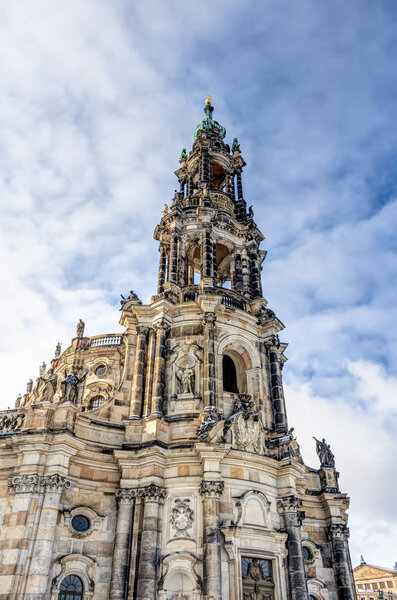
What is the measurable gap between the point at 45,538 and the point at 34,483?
208 cm

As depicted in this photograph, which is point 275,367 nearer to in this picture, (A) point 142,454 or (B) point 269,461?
(B) point 269,461

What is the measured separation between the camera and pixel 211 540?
18781 mm

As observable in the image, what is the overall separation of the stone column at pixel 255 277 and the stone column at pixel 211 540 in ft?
43.3

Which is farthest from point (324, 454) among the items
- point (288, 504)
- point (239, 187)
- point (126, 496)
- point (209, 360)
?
point (239, 187)

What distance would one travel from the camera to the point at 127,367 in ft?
82.2

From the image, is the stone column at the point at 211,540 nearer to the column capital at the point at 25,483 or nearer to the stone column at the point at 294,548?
the stone column at the point at 294,548

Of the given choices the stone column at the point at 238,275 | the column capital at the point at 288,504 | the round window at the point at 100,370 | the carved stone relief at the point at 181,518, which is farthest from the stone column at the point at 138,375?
the round window at the point at 100,370

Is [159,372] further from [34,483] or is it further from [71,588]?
[71,588]

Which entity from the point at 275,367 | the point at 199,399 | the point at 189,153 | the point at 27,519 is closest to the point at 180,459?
the point at 199,399

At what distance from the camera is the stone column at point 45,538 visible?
17219 mm

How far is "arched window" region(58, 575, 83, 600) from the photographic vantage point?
60.5 ft

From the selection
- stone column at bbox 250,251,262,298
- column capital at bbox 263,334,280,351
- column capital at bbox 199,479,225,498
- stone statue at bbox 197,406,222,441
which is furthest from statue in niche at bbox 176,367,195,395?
stone column at bbox 250,251,262,298

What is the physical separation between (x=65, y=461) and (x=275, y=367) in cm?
1218

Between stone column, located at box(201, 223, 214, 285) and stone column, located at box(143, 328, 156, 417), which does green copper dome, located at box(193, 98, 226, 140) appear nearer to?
stone column, located at box(201, 223, 214, 285)
